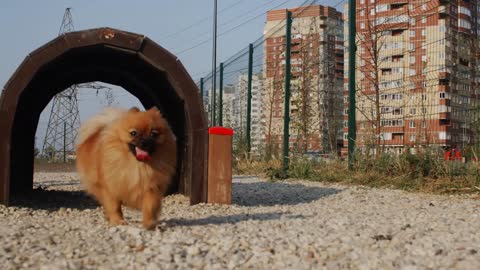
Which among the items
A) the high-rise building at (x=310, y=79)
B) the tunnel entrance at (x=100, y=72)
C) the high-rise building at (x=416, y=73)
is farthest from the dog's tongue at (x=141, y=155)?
the high-rise building at (x=310, y=79)

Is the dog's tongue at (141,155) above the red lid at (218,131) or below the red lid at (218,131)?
below

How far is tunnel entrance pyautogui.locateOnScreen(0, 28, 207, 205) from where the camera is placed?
615 cm

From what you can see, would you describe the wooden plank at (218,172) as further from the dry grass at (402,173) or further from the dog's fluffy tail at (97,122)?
the dry grass at (402,173)

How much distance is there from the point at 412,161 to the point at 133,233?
6032 mm

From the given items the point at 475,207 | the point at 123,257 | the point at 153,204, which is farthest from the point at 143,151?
the point at 475,207

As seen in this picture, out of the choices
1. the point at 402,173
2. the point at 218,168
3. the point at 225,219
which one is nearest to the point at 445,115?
the point at 402,173

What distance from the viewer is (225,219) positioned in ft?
17.9

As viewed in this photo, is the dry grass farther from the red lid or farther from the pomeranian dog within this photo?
the pomeranian dog

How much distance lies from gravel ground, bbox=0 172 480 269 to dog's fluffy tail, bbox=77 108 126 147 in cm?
83

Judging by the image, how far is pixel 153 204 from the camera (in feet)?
15.6

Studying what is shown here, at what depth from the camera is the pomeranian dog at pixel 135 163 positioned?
4.82 meters

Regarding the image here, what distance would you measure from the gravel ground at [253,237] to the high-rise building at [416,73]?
277 cm

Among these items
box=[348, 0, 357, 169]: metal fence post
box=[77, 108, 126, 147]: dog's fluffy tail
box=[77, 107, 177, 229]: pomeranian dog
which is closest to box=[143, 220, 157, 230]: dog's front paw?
box=[77, 107, 177, 229]: pomeranian dog

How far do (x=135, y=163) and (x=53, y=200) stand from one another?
3.10m
